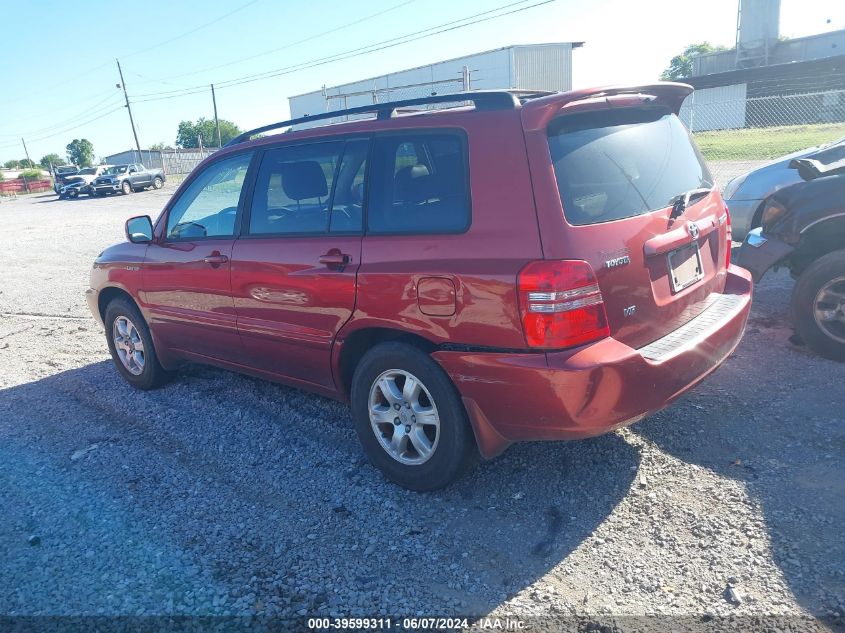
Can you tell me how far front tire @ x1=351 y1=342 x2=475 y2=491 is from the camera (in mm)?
3150

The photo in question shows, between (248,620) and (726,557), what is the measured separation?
203cm

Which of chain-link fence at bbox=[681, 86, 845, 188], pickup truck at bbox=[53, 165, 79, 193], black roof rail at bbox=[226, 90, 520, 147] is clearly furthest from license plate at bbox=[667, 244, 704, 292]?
pickup truck at bbox=[53, 165, 79, 193]

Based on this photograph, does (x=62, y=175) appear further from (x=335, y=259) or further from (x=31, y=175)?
(x=335, y=259)

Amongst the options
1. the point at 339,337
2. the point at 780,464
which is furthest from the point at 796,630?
the point at 339,337

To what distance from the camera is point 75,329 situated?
7410 mm

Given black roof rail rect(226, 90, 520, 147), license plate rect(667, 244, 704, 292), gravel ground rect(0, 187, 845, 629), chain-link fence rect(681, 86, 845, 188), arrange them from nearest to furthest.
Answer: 1. gravel ground rect(0, 187, 845, 629)
2. black roof rail rect(226, 90, 520, 147)
3. license plate rect(667, 244, 704, 292)
4. chain-link fence rect(681, 86, 845, 188)

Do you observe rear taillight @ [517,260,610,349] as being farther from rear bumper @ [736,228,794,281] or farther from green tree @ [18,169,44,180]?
green tree @ [18,169,44,180]

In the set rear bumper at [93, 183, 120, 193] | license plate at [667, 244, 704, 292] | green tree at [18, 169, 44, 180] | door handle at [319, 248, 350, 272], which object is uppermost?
door handle at [319, 248, 350, 272]

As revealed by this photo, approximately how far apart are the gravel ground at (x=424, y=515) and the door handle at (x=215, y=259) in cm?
112

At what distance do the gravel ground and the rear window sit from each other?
145 centimetres

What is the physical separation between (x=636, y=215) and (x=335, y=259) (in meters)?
1.56

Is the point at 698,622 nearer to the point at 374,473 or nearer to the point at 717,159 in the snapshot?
the point at 374,473

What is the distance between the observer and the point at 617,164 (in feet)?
10.2

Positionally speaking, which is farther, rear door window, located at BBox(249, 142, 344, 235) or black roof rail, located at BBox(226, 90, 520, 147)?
rear door window, located at BBox(249, 142, 344, 235)
